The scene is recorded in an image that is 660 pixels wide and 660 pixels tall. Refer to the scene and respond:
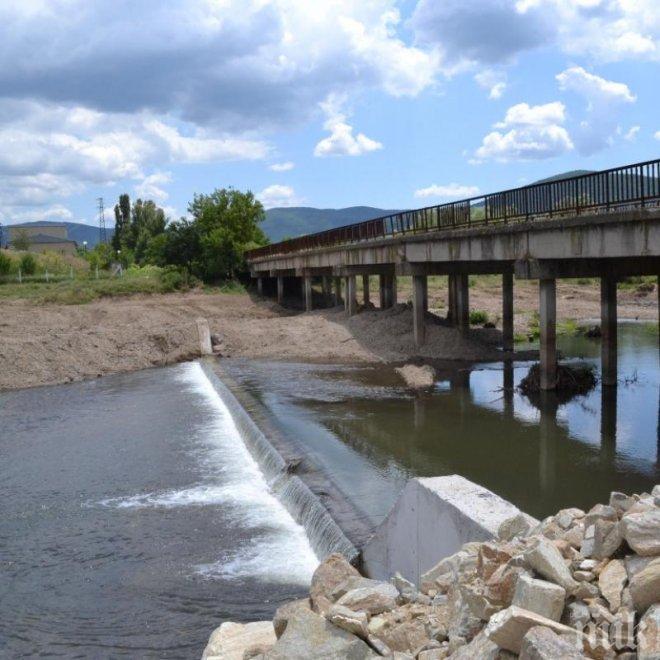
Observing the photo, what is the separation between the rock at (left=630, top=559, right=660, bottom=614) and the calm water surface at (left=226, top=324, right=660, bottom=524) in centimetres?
641

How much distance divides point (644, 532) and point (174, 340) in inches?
1170

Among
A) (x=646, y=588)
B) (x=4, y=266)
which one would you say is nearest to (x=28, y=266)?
(x=4, y=266)

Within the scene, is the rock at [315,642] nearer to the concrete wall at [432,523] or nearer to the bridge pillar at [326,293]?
the concrete wall at [432,523]

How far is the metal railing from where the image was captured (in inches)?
643

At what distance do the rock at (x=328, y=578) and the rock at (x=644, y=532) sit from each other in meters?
2.56

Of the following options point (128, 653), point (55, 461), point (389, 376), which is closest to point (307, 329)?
point (389, 376)

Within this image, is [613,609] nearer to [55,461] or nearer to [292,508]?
[292,508]

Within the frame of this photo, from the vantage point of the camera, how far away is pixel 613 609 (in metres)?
4.64

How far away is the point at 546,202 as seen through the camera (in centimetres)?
2025

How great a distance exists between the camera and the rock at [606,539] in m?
5.05

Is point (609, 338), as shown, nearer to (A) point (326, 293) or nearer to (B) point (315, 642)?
(B) point (315, 642)

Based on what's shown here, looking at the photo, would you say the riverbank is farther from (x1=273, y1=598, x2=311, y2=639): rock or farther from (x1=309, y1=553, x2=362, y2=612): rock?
(x1=273, y1=598, x2=311, y2=639): rock

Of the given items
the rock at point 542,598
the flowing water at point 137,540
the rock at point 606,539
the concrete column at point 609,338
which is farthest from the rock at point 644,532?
the concrete column at point 609,338

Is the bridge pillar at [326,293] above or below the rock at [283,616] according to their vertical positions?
above
